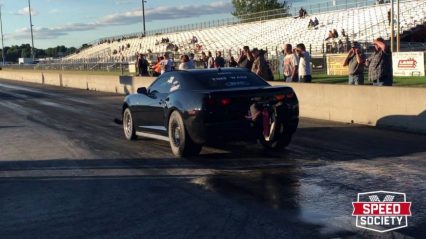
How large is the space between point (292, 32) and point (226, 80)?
4307 centimetres

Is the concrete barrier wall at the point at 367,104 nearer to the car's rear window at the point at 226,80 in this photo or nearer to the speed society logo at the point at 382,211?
the car's rear window at the point at 226,80

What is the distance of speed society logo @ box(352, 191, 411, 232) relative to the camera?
5.32m

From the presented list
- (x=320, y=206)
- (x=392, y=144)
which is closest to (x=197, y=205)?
(x=320, y=206)

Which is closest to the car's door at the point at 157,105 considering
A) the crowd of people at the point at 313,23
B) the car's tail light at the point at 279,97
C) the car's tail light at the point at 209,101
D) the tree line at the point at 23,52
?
the car's tail light at the point at 209,101

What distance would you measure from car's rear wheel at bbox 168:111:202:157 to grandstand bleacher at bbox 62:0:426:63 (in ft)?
74.7

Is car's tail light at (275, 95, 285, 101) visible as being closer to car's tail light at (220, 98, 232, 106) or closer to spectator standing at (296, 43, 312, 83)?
car's tail light at (220, 98, 232, 106)

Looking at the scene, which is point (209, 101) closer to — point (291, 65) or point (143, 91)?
point (143, 91)

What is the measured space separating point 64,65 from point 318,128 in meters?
55.3

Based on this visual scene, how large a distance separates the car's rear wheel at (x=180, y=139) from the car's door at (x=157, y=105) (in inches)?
17.2

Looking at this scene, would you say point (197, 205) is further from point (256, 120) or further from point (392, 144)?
point (392, 144)

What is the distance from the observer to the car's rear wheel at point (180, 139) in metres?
9.36

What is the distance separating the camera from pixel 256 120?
9172 millimetres

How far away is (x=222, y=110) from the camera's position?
8977mm

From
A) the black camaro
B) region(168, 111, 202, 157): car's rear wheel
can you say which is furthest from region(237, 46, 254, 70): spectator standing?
region(168, 111, 202, 157): car's rear wheel
